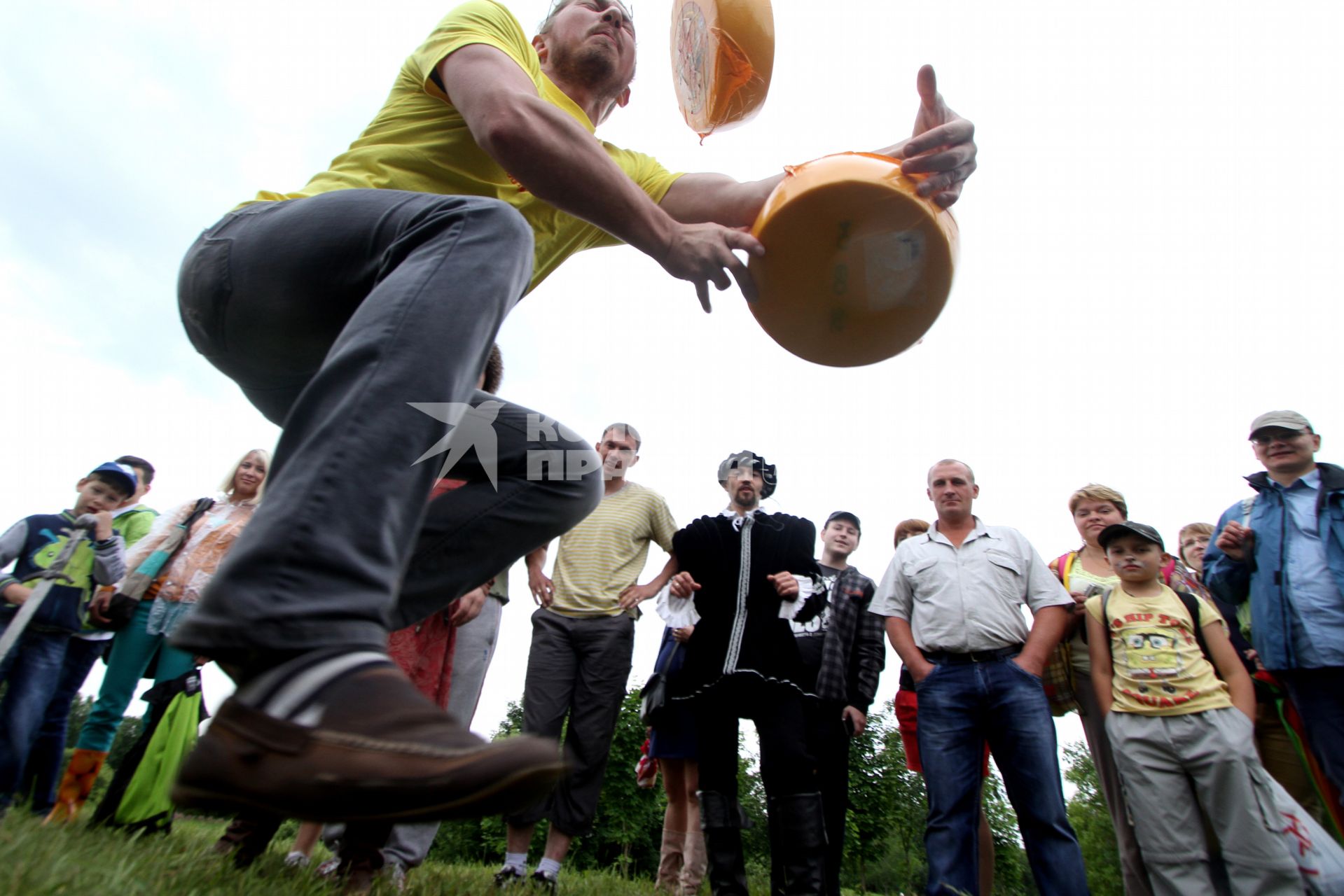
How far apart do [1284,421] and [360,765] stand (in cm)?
532

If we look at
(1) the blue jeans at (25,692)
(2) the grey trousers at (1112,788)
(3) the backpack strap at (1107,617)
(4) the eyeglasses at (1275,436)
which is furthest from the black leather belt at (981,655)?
(1) the blue jeans at (25,692)

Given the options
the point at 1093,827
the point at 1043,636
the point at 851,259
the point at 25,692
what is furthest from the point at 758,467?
the point at 1093,827

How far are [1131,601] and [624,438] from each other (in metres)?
3.24

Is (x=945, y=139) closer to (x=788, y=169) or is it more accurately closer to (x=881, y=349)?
(x=788, y=169)

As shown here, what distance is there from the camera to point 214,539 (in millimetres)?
4758

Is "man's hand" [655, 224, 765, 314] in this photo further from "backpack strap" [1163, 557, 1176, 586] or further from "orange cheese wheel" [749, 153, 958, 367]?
"backpack strap" [1163, 557, 1176, 586]

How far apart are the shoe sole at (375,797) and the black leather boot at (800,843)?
10.8 ft

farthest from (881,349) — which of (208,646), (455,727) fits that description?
(208,646)

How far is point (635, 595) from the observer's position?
5027 mm

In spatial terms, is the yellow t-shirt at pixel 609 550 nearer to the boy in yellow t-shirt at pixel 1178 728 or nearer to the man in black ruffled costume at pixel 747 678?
the man in black ruffled costume at pixel 747 678

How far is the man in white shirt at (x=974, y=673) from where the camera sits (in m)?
3.80
